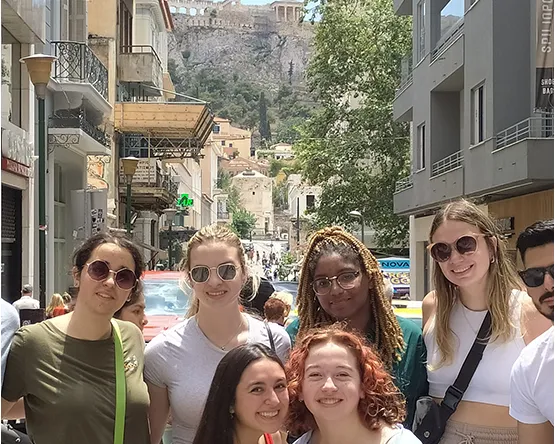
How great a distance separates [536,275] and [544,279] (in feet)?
0.12

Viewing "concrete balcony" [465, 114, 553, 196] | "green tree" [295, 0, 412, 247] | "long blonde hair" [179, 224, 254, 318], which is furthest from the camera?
"green tree" [295, 0, 412, 247]

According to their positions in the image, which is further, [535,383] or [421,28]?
[421,28]

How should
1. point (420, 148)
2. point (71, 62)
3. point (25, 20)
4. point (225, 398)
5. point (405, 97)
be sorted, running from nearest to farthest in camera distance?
point (225, 398) < point (25, 20) < point (71, 62) < point (420, 148) < point (405, 97)

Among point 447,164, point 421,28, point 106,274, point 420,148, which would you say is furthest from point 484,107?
point 106,274

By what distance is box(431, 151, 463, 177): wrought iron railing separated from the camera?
70.3 feet

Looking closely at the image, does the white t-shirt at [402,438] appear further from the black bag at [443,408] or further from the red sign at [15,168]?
the red sign at [15,168]

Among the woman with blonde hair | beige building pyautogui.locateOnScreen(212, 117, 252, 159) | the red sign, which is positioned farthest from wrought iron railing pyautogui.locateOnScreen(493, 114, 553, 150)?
beige building pyautogui.locateOnScreen(212, 117, 252, 159)

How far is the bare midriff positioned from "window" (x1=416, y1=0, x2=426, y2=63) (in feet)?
74.5

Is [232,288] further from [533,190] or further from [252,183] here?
[252,183]

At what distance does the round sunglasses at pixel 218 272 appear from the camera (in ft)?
11.2

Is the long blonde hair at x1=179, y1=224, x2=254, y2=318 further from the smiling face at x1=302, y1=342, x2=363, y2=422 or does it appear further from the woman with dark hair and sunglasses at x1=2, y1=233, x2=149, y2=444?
the smiling face at x1=302, y1=342, x2=363, y2=422

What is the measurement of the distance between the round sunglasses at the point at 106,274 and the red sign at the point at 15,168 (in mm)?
12257

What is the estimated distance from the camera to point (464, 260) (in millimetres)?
3449

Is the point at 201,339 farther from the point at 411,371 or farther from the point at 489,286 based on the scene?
the point at 489,286
